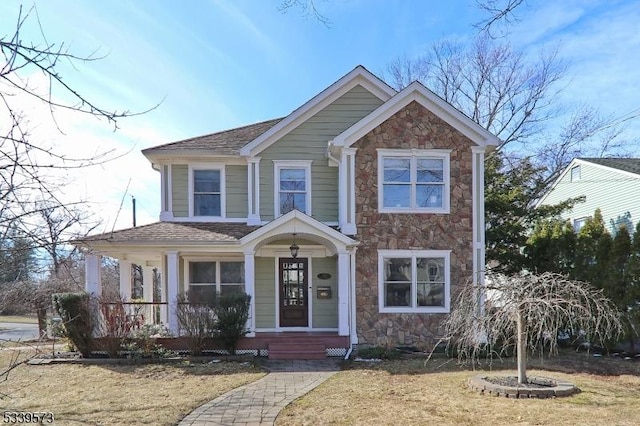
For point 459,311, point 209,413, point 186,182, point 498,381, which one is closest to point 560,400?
point 498,381

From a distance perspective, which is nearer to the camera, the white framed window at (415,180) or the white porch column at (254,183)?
the white framed window at (415,180)

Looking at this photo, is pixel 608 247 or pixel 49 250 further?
pixel 608 247

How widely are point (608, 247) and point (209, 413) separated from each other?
1075 cm

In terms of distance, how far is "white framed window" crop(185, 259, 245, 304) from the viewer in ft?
44.0

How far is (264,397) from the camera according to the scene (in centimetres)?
739

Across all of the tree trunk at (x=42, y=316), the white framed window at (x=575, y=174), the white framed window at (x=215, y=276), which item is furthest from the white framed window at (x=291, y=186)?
the white framed window at (x=575, y=174)

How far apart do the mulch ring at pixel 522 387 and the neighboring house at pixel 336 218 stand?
375 centimetres

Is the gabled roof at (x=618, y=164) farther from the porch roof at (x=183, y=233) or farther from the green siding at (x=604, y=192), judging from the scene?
the porch roof at (x=183, y=233)

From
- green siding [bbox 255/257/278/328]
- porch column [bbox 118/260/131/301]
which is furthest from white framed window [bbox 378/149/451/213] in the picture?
porch column [bbox 118/260/131/301]

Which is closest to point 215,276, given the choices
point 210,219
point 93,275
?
point 210,219

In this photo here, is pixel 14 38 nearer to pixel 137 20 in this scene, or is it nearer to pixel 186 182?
pixel 137 20

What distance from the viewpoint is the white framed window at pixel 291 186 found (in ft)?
43.8

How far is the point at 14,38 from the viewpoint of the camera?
3041 millimetres

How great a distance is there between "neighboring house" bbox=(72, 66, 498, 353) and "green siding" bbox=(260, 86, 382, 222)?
30 millimetres
